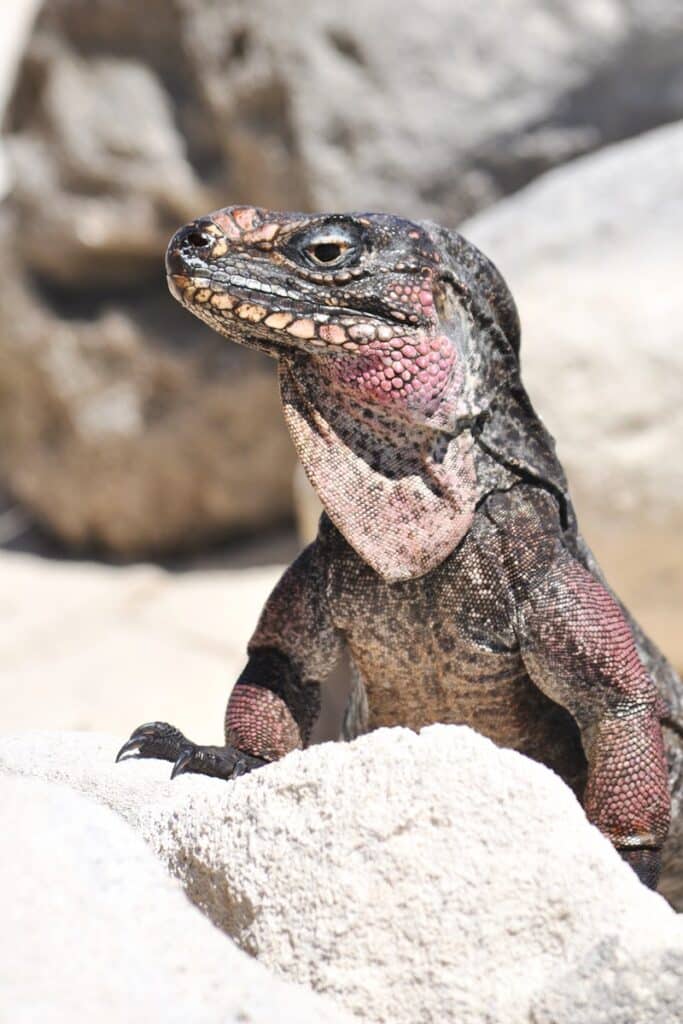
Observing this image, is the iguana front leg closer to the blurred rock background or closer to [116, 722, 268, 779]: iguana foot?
[116, 722, 268, 779]: iguana foot

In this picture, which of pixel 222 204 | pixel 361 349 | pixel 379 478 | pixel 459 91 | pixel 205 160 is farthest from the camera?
pixel 205 160

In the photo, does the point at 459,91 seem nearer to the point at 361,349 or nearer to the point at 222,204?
the point at 222,204

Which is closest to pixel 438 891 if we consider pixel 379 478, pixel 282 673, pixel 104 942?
pixel 104 942

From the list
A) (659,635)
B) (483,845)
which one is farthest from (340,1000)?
(659,635)

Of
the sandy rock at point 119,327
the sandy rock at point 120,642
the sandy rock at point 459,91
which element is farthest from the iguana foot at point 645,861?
the sandy rock at point 119,327

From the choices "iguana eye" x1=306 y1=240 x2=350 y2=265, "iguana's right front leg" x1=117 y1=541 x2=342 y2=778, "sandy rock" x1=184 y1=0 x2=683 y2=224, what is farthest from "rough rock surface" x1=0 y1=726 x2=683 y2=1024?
"sandy rock" x1=184 y1=0 x2=683 y2=224

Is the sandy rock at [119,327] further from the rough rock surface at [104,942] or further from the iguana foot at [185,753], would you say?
the rough rock surface at [104,942]

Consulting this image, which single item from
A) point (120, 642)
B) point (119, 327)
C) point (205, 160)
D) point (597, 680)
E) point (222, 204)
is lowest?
point (120, 642)

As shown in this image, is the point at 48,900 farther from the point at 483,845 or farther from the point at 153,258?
the point at 153,258
